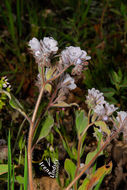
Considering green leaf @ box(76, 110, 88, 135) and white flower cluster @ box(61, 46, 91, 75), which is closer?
white flower cluster @ box(61, 46, 91, 75)

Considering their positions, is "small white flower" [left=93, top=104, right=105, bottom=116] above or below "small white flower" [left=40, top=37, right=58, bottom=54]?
below

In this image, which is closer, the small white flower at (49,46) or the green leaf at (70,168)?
the small white flower at (49,46)

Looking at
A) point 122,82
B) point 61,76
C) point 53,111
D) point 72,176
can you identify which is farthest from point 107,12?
point 72,176

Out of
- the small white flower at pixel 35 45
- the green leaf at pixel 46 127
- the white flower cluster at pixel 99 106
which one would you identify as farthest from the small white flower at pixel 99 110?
the small white flower at pixel 35 45


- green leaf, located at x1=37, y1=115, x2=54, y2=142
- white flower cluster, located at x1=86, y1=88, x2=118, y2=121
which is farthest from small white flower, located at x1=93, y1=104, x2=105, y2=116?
green leaf, located at x1=37, y1=115, x2=54, y2=142

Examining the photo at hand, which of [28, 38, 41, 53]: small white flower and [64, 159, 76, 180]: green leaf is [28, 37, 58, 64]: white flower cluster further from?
[64, 159, 76, 180]: green leaf

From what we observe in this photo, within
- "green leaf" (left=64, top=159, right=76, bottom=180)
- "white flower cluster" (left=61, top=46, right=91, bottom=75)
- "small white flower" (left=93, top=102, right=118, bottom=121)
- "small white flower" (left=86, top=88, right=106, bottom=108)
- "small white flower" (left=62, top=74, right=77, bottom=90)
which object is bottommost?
"green leaf" (left=64, top=159, right=76, bottom=180)

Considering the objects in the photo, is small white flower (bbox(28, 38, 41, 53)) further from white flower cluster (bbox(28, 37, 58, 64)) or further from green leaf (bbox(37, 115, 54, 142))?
green leaf (bbox(37, 115, 54, 142))

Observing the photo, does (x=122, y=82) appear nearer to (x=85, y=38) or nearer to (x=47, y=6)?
(x=85, y=38)

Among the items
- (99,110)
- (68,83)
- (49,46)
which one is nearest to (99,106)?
(99,110)

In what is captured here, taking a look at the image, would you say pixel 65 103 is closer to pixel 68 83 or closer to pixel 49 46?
pixel 68 83

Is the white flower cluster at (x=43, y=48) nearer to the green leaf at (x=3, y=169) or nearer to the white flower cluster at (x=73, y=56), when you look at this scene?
the white flower cluster at (x=73, y=56)
